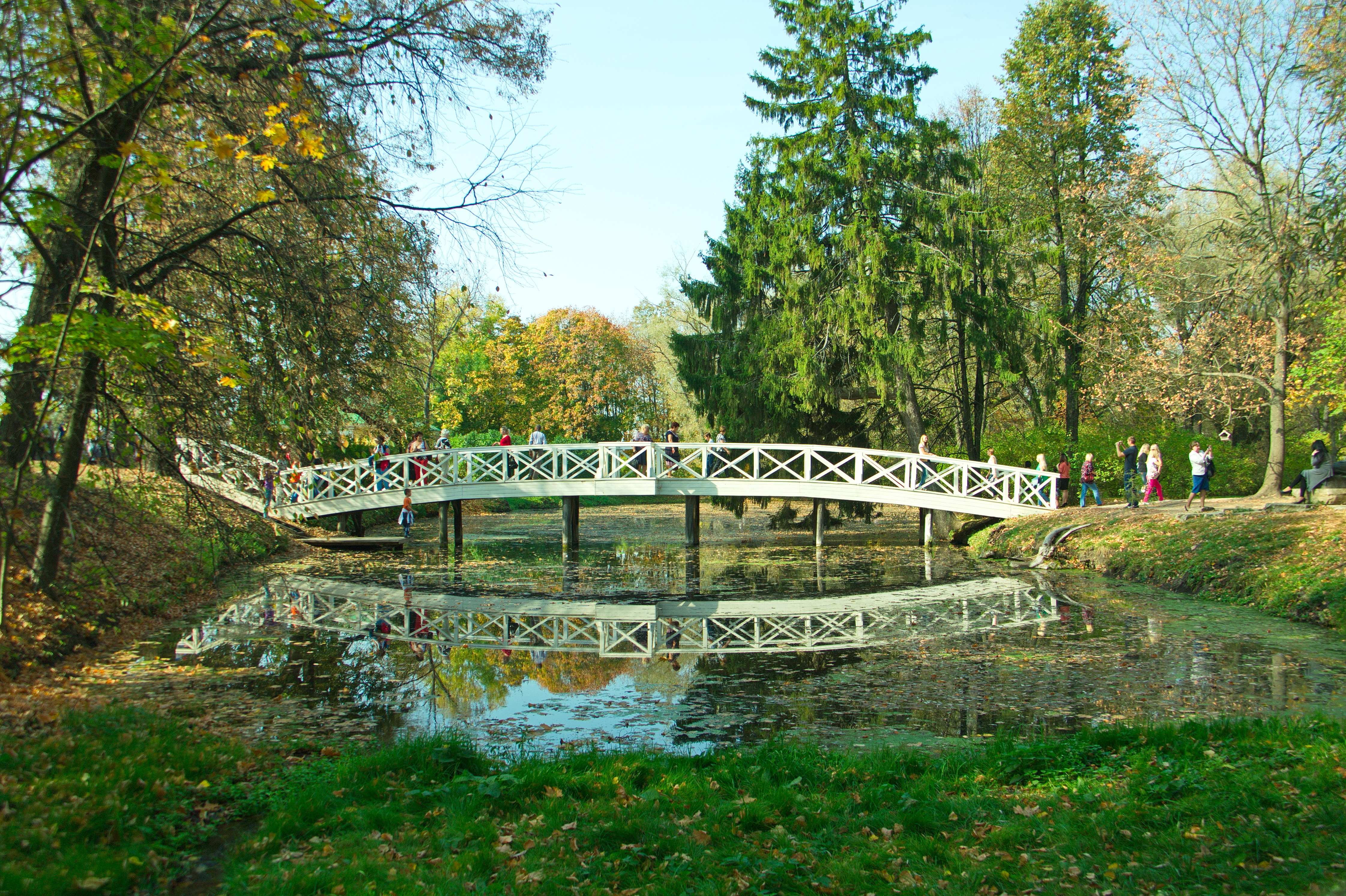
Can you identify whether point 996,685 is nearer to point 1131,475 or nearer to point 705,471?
point 705,471

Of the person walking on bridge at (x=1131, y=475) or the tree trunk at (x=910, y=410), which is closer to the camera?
the person walking on bridge at (x=1131, y=475)

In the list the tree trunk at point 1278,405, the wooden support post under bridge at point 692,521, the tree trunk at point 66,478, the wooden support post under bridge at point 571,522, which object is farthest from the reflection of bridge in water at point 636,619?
the tree trunk at point 1278,405

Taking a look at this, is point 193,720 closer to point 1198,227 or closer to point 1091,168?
point 1091,168

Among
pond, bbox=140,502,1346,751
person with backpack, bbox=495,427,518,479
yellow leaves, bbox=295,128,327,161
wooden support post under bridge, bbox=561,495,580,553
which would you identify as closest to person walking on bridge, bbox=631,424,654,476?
wooden support post under bridge, bbox=561,495,580,553

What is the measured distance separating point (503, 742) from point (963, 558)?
14.8m

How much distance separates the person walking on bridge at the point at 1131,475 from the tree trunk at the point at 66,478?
63.4 ft

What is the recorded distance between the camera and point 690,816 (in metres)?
5.14

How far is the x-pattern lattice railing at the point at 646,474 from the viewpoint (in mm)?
21188

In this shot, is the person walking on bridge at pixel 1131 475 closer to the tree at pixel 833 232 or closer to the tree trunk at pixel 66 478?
the tree at pixel 833 232

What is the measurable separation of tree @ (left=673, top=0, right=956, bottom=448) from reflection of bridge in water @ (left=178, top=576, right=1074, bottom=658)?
868 cm

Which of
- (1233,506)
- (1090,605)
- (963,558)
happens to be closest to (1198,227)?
(1233,506)

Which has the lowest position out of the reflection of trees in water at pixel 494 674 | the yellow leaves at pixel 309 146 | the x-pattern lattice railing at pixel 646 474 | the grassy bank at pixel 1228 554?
the reflection of trees in water at pixel 494 674

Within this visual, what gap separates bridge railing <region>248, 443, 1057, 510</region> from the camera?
21250mm

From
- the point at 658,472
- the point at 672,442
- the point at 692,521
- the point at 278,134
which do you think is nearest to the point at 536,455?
the point at 658,472
